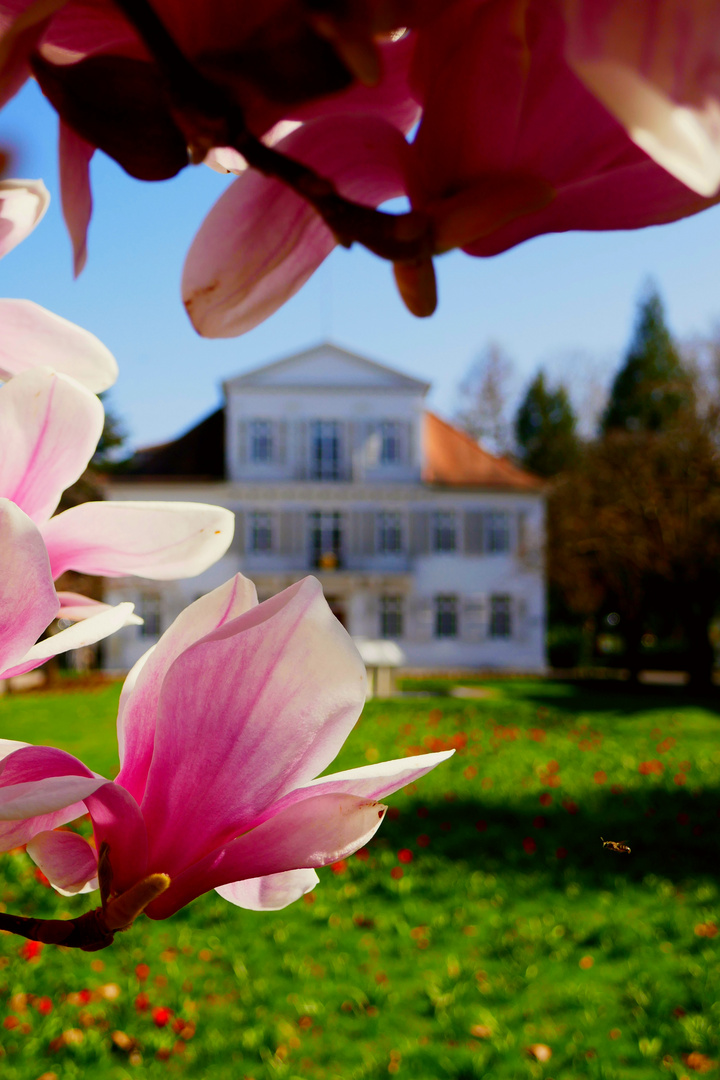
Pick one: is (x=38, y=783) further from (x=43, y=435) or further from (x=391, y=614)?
(x=391, y=614)

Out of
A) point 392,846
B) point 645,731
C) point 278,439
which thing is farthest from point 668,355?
point 392,846

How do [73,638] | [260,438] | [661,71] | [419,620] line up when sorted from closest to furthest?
[661,71] < [73,638] < [260,438] < [419,620]

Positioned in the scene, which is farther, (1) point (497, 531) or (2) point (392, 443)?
(1) point (497, 531)

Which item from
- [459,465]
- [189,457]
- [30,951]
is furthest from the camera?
[459,465]

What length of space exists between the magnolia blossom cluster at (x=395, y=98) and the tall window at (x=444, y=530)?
1486cm

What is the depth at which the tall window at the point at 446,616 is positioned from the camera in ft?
49.3

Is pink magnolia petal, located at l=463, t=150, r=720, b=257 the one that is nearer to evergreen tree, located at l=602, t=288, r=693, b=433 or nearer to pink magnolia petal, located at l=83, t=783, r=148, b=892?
pink magnolia petal, located at l=83, t=783, r=148, b=892

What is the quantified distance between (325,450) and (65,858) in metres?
14.6

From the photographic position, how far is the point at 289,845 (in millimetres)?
240

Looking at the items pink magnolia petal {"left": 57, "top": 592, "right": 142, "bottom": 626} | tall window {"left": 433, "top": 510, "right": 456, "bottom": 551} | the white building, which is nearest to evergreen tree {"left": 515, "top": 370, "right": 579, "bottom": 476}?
the white building

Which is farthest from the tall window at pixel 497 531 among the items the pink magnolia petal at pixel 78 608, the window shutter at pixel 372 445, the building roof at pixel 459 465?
the pink magnolia petal at pixel 78 608

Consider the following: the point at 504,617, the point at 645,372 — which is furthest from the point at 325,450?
the point at 645,372

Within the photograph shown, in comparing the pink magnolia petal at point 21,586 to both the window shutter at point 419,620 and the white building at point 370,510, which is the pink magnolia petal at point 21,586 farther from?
the window shutter at point 419,620

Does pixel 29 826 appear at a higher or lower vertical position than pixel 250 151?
lower
